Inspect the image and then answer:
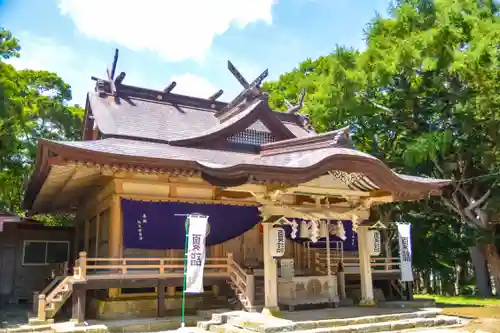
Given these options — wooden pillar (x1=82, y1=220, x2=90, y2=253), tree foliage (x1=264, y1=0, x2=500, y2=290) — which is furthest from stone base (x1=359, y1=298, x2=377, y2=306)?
wooden pillar (x1=82, y1=220, x2=90, y2=253)

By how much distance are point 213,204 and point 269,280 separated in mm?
3176

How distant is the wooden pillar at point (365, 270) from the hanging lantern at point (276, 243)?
3.61m

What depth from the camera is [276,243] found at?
12.5 m

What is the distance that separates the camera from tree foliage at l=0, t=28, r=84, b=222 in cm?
1919

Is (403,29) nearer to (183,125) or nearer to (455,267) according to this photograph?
(183,125)

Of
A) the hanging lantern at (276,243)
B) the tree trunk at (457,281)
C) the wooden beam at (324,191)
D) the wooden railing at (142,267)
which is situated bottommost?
the tree trunk at (457,281)

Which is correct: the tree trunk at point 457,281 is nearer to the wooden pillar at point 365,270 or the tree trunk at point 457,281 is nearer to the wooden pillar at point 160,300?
the wooden pillar at point 365,270

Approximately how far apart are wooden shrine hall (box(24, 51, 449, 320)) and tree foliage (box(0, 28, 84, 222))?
4004mm

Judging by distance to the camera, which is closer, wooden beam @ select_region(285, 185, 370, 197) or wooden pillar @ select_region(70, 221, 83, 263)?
wooden beam @ select_region(285, 185, 370, 197)

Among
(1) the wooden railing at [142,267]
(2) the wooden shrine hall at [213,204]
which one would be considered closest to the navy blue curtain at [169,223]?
(2) the wooden shrine hall at [213,204]

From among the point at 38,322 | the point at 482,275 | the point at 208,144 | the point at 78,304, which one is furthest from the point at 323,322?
the point at 482,275

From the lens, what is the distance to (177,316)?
42.0 ft

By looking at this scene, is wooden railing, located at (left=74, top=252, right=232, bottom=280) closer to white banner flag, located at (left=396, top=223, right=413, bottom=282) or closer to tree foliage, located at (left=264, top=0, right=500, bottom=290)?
white banner flag, located at (left=396, top=223, right=413, bottom=282)

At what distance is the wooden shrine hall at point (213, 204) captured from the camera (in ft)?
38.4
